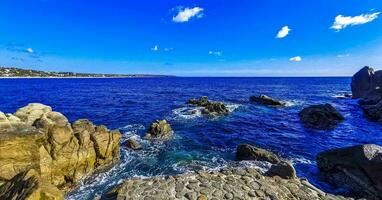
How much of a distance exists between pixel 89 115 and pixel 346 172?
35.2 meters

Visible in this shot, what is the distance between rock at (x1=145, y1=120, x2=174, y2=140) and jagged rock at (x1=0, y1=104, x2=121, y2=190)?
20.5 feet

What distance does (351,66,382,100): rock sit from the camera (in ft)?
223

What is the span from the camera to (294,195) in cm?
1227

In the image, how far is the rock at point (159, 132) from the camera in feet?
91.1

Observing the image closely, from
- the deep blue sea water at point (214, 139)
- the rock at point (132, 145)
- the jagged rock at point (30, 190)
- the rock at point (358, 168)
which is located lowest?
the deep blue sea water at point (214, 139)

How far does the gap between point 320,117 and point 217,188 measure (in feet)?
105

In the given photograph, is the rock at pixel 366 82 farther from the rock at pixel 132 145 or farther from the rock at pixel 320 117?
the rock at pixel 132 145

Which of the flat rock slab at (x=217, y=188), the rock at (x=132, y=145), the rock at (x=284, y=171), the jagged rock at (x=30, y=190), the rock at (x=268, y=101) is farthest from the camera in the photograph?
the rock at (x=268, y=101)

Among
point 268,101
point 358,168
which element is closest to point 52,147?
point 358,168

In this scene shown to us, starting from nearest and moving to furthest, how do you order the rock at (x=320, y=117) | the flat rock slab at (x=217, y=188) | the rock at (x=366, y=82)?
the flat rock slab at (x=217, y=188) < the rock at (x=320, y=117) < the rock at (x=366, y=82)

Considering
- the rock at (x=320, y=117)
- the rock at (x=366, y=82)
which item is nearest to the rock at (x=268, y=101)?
the rock at (x=320, y=117)

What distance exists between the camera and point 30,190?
9.58 m

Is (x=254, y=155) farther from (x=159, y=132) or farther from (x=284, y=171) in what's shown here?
(x=159, y=132)

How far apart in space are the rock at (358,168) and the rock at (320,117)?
19.0m
